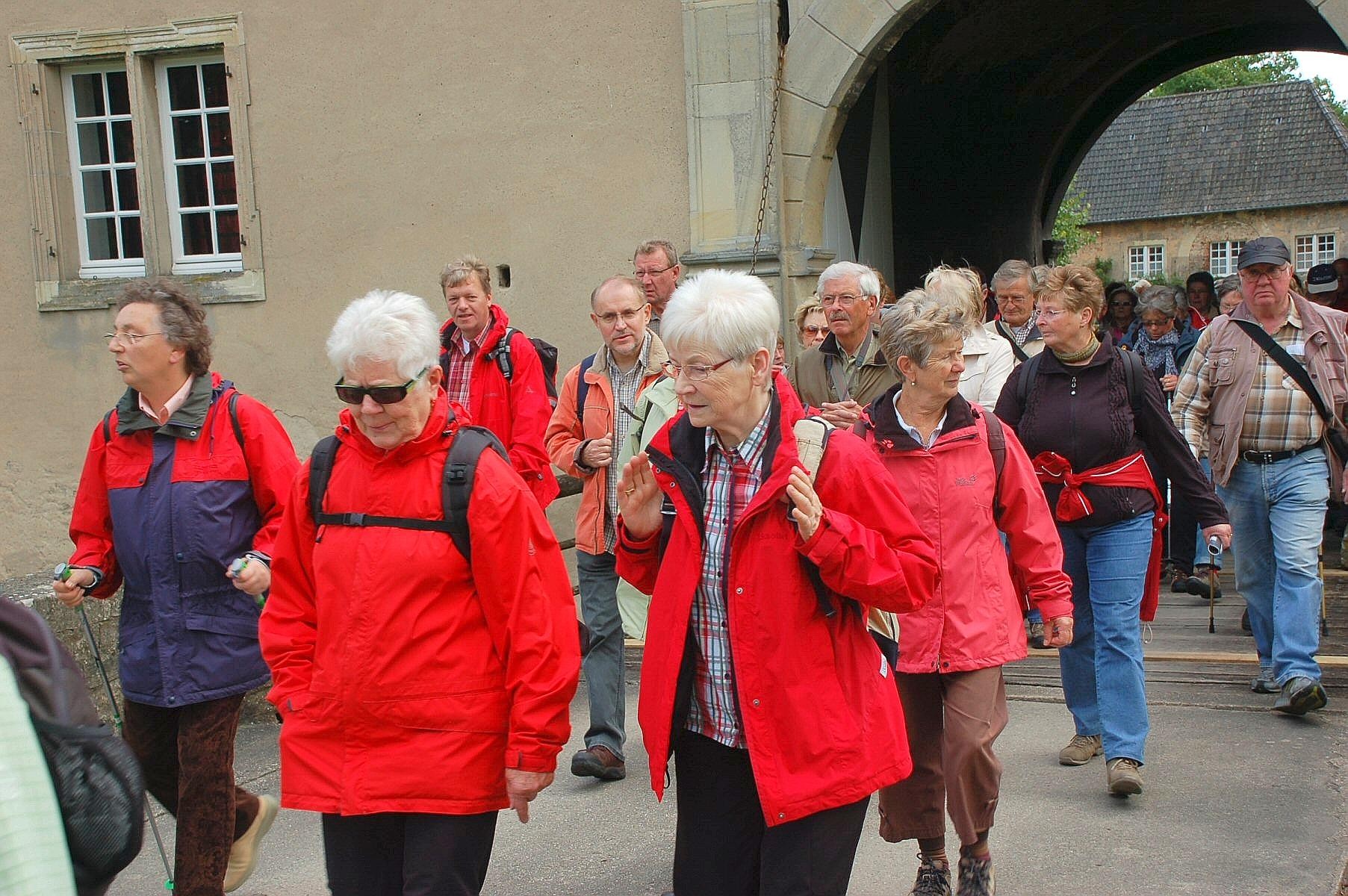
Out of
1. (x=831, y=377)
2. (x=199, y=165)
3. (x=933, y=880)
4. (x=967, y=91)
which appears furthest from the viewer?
(x=967, y=91)

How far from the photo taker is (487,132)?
9.27m

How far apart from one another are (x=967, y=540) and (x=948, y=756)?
2.08 ft

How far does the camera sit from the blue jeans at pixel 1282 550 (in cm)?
580

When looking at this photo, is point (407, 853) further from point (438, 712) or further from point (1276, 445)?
point (1276, 445)

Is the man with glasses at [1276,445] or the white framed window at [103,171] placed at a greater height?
the white framed window at [103,171]

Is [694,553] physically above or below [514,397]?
below

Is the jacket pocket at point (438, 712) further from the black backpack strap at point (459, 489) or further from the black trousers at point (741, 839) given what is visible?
the black trousers at point (741, 839)

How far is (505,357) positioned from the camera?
6.05 meters

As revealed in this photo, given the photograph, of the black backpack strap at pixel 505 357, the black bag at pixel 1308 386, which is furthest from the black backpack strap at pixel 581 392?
the black bag at pixel 1308 386

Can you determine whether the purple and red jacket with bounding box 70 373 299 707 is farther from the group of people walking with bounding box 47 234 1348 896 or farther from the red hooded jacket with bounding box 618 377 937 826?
the red hooded jacket with bounding box 618 377 937 826

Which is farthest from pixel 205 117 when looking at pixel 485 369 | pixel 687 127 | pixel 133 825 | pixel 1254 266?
pixel 133 825

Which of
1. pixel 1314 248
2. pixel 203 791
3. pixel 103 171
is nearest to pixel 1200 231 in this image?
pixel 1314 248

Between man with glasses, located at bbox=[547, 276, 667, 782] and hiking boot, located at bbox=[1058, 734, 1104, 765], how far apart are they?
1775mm

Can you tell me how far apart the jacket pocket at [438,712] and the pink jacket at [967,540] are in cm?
149
